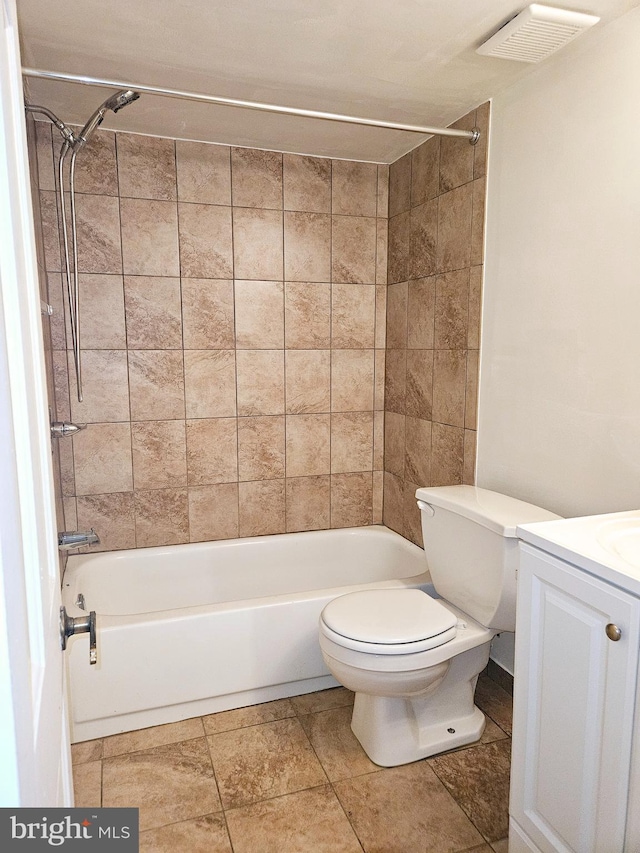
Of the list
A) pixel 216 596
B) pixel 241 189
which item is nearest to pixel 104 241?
pixel 241 189

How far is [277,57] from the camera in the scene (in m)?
1.87

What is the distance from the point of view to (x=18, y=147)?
762mm

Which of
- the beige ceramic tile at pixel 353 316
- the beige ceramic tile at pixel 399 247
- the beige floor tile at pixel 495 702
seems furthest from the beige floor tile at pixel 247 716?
the beige ceramic tile at pixel 399 247

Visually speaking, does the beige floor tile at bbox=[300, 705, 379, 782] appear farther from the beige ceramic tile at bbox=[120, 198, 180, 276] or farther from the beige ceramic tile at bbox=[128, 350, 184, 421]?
the beige ceramic tile at bbox=[120, 198, 180, 276]

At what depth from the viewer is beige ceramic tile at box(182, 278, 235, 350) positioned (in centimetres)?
268

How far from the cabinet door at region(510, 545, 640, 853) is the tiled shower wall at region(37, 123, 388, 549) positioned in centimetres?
171

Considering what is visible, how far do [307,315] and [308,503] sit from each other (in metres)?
0.93

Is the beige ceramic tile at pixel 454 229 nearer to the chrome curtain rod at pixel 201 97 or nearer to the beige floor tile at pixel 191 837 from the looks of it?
the chrome curtain rod at pixel 201 97

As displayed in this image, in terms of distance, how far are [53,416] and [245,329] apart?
92 centimetres

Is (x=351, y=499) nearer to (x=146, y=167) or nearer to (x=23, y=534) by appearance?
(x=146, y=167)

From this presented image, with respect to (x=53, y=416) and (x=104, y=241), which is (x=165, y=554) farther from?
(x=104, y=241)

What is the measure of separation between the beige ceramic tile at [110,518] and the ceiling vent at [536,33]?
220 centimetres

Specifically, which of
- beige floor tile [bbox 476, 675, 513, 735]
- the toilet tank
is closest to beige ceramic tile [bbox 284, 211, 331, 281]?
the toilet tank

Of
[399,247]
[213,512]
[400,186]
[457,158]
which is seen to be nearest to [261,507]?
[213,512]
